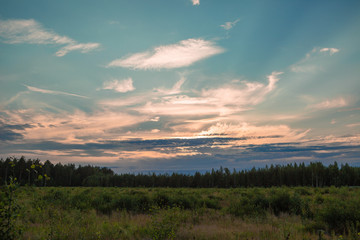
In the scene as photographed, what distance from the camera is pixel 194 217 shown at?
1320cm

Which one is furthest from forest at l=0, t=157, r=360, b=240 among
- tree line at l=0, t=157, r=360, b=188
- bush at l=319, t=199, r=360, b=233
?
tree line at l=0, t=157, r=360, b=188

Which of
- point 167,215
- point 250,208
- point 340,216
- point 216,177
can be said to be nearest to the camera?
point 167,215

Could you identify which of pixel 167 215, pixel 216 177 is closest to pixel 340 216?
pixel 167 215

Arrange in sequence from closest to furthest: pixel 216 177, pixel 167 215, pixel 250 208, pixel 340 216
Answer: pixel 167 215, pixel 340 216, pixel 250 208, pixel 216 177

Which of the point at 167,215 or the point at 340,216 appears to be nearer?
the point at 167,215

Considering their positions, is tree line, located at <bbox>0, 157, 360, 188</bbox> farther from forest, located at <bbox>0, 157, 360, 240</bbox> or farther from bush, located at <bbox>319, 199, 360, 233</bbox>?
bush, located at <bbox>319, 199, 360, 233</bbox>

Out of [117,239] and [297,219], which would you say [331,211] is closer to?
[297,219]

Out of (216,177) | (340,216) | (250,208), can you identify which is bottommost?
(216,177)

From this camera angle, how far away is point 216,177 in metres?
118

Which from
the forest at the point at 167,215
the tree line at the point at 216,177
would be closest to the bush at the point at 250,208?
the forest at the point at 167,215

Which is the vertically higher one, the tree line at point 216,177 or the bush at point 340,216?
the bush at point 340,216

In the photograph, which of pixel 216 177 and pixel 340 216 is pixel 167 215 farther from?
pixel 216 177

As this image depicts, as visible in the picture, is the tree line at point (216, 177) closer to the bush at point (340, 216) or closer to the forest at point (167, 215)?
the forest at point (167, 215)

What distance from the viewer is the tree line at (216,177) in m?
91.4
